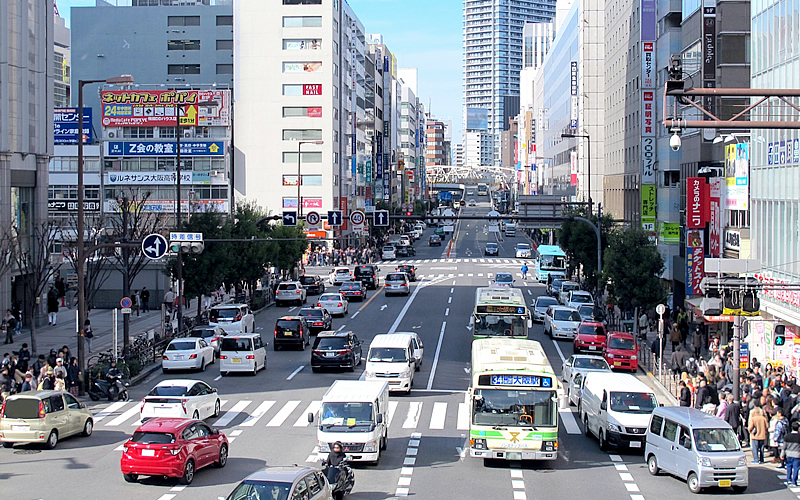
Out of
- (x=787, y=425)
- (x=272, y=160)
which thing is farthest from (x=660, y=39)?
(x=272, y=160)

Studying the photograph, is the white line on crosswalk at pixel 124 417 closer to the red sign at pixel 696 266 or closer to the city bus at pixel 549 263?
the red sign at pixel 696 266

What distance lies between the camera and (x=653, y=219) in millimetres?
61531

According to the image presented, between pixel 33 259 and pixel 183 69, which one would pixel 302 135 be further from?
pixel 33 259

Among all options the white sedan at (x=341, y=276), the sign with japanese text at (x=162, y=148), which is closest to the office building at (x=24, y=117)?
the white sedan at (x=341, y=276)

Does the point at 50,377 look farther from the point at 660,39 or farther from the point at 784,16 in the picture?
the point at 660,39

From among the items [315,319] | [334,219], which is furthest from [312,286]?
[315,319]

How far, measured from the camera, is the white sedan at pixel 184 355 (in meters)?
36.3

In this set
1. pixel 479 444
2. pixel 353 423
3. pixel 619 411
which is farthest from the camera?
pixel 619 411

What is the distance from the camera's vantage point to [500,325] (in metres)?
37.7

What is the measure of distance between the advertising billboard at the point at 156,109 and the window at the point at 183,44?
71.5 feet

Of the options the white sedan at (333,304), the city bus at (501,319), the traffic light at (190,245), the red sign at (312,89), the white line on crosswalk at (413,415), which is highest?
the red sign at (312,89)

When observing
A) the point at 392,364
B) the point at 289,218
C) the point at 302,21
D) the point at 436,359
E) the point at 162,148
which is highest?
the point at 302,21

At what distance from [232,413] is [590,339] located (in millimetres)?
17898

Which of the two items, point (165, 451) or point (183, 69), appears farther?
point (183, 69)
